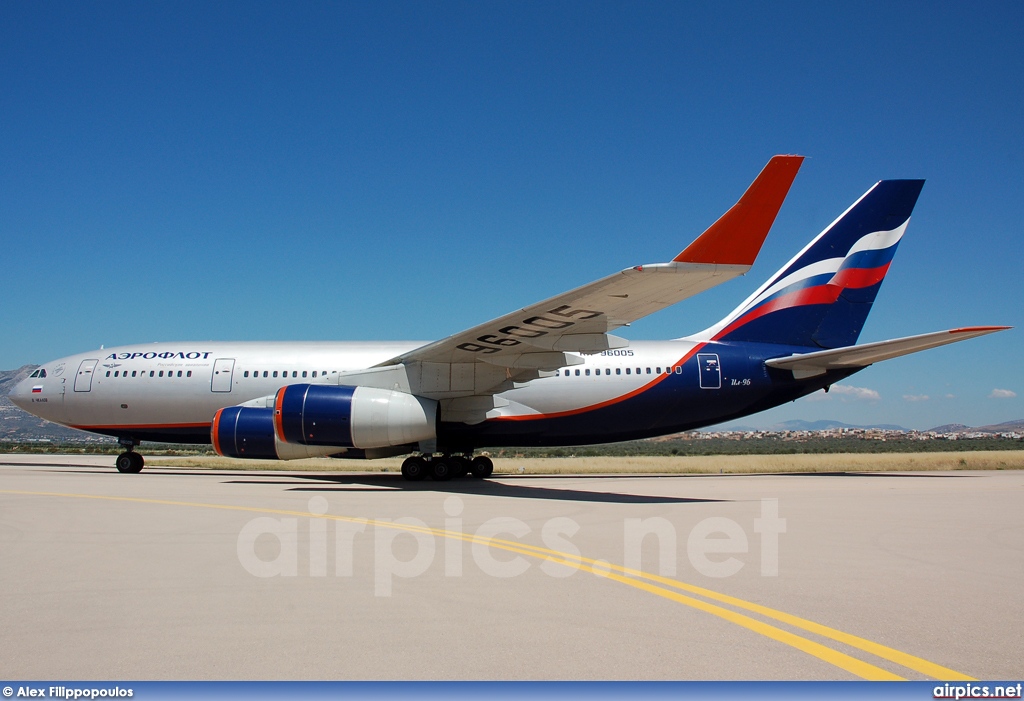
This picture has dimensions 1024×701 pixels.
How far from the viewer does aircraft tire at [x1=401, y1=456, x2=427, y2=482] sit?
16.2 meters

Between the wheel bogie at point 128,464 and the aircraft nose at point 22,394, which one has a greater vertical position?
the aircraft nose at point 22,394

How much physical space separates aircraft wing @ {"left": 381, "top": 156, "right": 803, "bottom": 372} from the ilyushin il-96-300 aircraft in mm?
153

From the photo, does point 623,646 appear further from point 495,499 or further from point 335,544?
point 495,499

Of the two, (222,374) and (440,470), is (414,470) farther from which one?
(222,374)

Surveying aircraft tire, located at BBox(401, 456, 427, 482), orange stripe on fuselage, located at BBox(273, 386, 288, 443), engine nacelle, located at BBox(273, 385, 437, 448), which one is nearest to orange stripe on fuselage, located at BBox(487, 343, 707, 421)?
aircraft tire, located at BBox(401, 456, 427, 482)

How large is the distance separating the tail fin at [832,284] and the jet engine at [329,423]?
8.69 metres

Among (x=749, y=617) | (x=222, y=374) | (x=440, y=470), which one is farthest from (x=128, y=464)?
(x=749, y=617)

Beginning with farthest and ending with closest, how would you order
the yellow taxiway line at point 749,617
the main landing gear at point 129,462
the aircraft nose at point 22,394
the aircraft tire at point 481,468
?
the aircraft nose at point 22,394, the main landing gear at point 129,462, the aircraft tire at point 481,468, the yellow taxiway line at point 749,617

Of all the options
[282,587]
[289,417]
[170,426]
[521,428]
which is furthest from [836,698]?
[170,426]

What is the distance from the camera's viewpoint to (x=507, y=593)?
496 cm

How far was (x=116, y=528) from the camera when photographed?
26.2ft

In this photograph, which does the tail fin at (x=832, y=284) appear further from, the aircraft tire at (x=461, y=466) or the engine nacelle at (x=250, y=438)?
the engine nacelle at (x=250, y=438)

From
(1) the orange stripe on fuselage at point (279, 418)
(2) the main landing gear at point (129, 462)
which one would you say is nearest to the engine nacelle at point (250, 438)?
(1) the orange stripe on fuselage at point (279, 418)

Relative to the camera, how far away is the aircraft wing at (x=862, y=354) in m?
14.5
